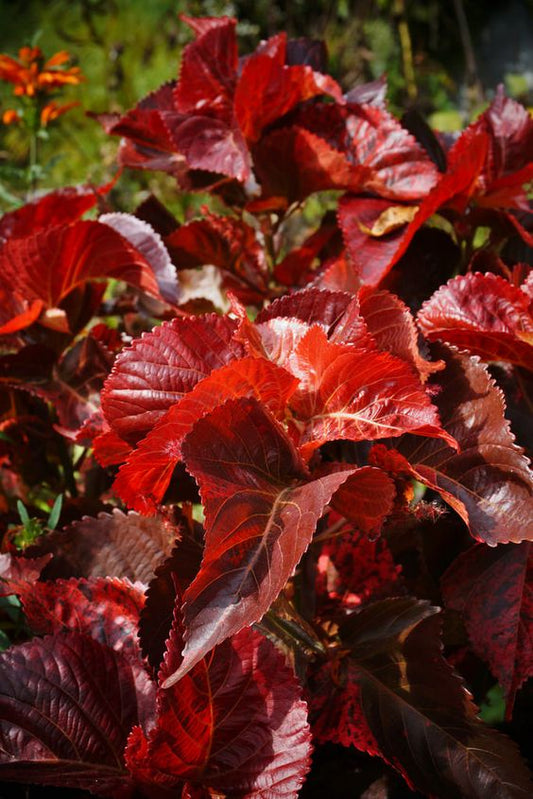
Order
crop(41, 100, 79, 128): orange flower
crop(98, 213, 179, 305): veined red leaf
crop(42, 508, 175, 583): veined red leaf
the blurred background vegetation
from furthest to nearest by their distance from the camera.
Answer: the blurred background vegetation
crop(41, 100, 79, 128): orange flower
crop(98, 213, 179, 305): veined red leaf
crop(42, 508, 175, 583): veined red leaf

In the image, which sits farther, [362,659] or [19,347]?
[19,347]

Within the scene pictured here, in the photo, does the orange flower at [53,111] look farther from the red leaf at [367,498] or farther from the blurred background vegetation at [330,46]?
the blurred background vegetation at [330,46]

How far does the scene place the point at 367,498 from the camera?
0.54m

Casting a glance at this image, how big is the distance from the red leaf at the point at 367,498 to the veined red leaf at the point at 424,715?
4.5 inches

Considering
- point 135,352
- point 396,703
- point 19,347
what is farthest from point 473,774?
point 19,347

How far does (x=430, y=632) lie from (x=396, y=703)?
6 cm

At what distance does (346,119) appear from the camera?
33.7 inches

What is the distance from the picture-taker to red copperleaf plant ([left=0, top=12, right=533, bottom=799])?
52 centimetres

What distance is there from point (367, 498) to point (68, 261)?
396mm

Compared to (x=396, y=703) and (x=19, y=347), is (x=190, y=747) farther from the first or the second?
(x=19, y=347)

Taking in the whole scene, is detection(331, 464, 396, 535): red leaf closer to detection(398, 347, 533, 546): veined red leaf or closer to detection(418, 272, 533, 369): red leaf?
detection(398, 347, 533, 546): veined red leaf

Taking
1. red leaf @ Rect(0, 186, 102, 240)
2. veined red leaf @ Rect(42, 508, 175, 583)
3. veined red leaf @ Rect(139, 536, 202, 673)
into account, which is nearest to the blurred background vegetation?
red leaf @ Rect(0, 186, 102, 240)

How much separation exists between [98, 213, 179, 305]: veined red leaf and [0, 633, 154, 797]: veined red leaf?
0.34 meters

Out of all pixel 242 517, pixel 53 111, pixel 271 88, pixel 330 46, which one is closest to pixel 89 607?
pixel 242 517
